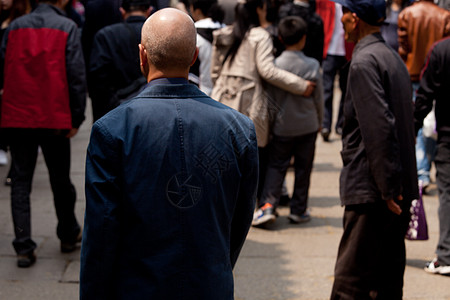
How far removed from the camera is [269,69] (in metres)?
5.63

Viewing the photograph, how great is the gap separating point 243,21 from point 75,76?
5.48 feet

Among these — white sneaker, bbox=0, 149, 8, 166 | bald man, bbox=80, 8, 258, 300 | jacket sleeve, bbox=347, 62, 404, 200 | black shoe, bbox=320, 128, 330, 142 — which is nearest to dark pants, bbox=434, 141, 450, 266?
jacket sleeve, bbox=347, 62, 404, 200

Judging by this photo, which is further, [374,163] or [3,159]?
[3,159]

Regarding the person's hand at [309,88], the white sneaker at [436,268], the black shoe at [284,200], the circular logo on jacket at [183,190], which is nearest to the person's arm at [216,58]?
the person's hand at [309,88]

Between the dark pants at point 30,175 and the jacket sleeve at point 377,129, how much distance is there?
2.44 meters

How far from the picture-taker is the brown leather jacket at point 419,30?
6500 millimetres

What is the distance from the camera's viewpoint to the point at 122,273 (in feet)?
7.58

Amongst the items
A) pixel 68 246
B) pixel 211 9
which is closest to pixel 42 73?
pixel 68 246

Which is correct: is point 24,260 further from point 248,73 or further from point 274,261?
point 248,73

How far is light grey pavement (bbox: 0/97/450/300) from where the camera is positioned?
14.9 feet

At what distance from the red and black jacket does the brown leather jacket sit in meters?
3.37

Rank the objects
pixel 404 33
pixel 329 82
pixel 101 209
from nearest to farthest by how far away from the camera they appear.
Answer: pixel 101 209, pixel 404 33, pixel 329 82

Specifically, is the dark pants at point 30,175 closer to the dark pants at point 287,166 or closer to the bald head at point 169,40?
the dark pants at point 287,166

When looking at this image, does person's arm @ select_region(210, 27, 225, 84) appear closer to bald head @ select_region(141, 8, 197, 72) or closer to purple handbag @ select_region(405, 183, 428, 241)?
purple handbag @ select_region(405, 183, 428, 241)
